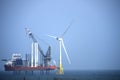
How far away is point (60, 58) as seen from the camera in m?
198

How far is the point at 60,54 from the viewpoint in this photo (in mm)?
197625

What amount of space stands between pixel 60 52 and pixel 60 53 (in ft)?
2.10

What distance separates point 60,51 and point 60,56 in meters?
3.24

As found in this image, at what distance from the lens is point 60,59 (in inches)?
7864

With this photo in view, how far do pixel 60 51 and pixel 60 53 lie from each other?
2023 millimetres

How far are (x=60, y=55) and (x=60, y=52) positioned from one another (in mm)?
2254

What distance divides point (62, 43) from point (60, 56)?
336 inches

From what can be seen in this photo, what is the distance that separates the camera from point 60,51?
198625 mm

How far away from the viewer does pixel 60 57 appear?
197250 millimetres

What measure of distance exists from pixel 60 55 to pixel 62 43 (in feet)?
25.8

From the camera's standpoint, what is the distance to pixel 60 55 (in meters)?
198

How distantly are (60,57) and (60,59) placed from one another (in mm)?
2876

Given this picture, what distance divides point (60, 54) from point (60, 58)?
273 cm
